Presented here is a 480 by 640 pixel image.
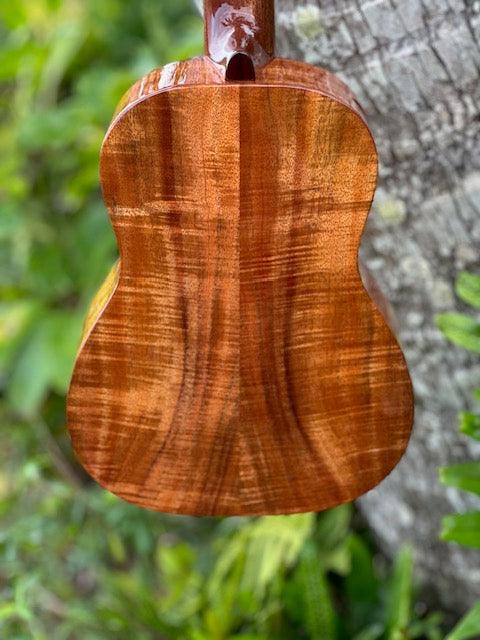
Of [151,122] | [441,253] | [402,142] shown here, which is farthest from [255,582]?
[151,122]

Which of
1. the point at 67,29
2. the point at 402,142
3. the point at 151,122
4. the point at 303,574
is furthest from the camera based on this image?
the point at 67,29

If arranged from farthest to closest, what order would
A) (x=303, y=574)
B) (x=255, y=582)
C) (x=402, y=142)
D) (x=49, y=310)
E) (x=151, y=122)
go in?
(x=49, y=310), (x=255, y=582), (x=303, y=574), (x=402, y=142), (x=151, y=122)

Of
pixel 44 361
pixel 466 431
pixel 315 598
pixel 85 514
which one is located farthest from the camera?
pixel 44 361

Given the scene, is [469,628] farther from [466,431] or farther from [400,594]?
[400,594]

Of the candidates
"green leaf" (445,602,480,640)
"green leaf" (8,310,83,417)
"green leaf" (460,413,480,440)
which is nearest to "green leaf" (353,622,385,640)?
"green leaf" (445,602,480,640)

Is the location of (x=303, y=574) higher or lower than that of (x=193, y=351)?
lower

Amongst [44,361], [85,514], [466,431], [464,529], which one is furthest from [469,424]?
[44,361]

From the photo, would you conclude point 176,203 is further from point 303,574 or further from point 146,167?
point 303,574
